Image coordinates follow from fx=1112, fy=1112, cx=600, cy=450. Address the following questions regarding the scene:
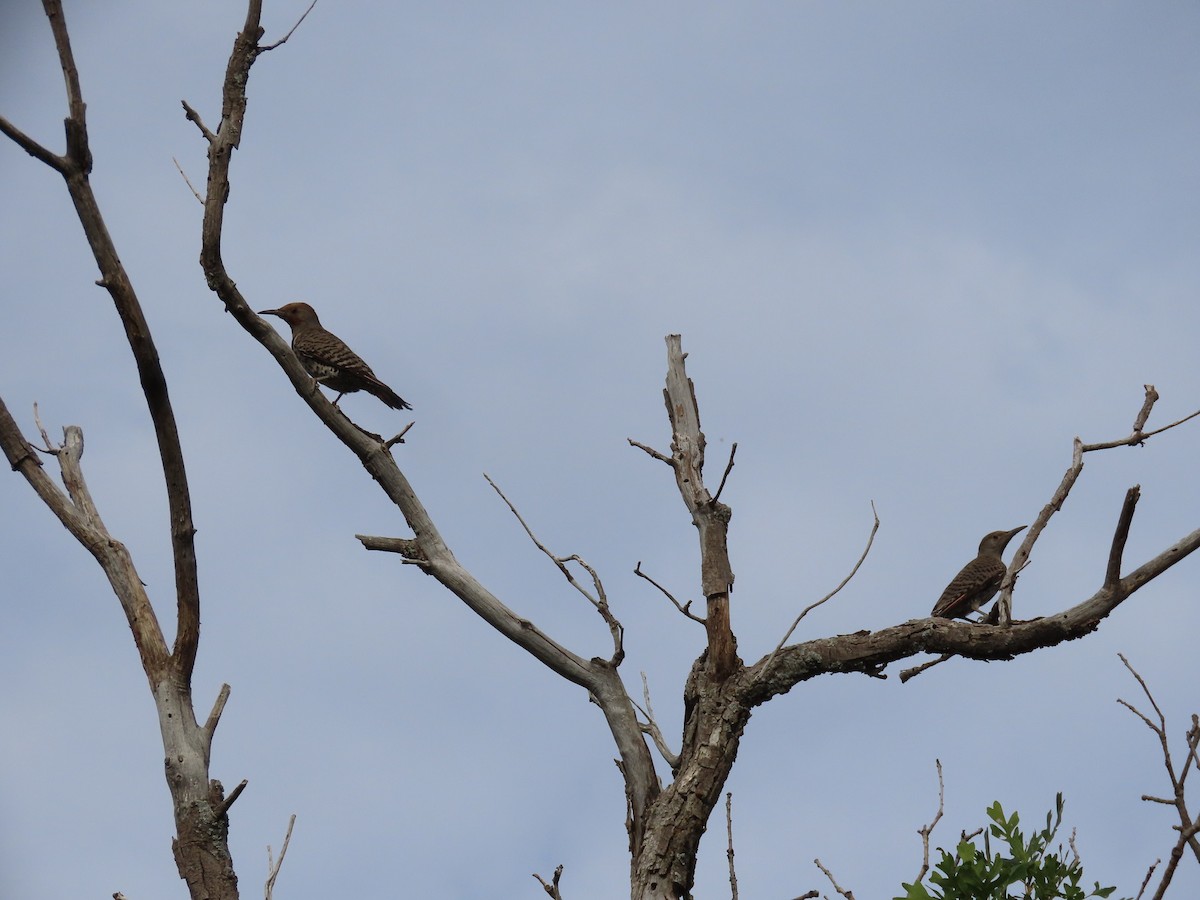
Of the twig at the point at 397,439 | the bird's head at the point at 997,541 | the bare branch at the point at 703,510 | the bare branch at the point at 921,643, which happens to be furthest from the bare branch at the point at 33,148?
the bird's head at the point at 997,541

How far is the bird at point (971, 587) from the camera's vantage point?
587cm

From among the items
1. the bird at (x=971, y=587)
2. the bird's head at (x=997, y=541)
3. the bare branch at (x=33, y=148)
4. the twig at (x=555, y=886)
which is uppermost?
the bird's head at (x=997, y=541)

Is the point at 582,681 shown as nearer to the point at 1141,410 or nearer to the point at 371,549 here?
the point at 371,549

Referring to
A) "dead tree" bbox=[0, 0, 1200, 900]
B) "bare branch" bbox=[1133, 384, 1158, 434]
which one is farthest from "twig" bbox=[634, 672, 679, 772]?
"bare branch" bbox=[1133, 384, 1158, 434]

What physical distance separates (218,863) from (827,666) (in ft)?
7.97

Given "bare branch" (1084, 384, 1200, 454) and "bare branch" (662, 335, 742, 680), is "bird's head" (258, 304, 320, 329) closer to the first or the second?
"bare branch" (662, 335, 742, 680)

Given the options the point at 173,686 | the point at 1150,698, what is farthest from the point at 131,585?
the point at 1150,698

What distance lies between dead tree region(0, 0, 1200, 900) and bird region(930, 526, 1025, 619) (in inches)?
48.1

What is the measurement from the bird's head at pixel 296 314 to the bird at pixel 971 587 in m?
4.60

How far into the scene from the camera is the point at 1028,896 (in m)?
3.96

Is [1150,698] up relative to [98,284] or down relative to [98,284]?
down

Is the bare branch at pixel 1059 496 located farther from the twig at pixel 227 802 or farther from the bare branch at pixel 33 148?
the bare branch at pixel 33 148

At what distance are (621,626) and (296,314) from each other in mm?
4354

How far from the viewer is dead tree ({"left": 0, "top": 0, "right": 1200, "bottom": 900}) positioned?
→ 13.6ft
